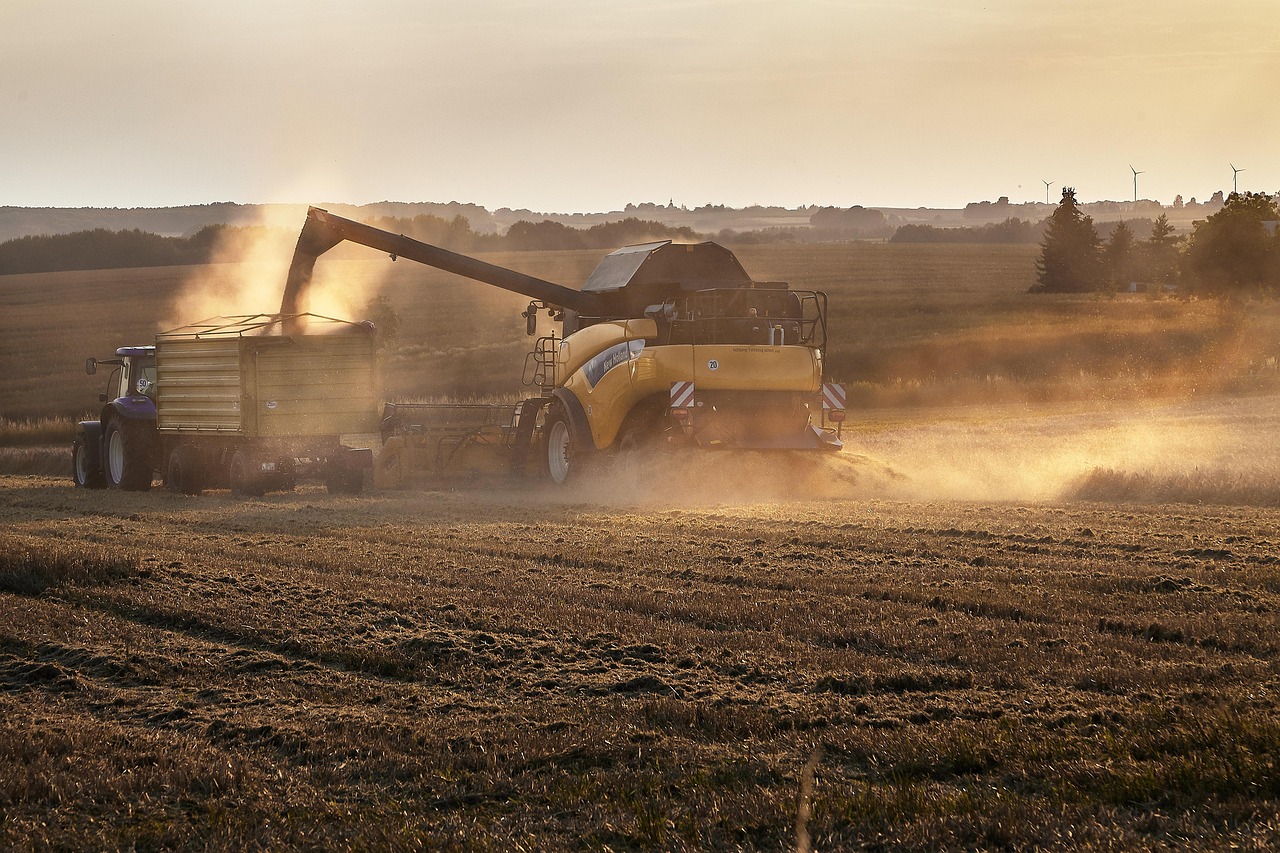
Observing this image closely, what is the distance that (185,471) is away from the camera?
2075cm

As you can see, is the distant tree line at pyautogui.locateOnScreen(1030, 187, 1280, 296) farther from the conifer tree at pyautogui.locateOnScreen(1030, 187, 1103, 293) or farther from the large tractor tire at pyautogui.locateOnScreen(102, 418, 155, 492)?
the large tractor tire at pyautogui.locateOnScreen(102, 418, 155, 492)

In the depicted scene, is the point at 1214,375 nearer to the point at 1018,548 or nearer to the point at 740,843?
the point at 1018,548

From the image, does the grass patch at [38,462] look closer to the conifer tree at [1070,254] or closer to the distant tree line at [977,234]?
the conifer tree at [1070,254]

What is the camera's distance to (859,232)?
5817 inches

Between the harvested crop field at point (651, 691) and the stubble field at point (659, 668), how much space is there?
0.02 metres

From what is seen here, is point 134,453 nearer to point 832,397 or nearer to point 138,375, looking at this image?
point 138,375

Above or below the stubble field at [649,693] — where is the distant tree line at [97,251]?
above

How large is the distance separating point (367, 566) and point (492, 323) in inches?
1775

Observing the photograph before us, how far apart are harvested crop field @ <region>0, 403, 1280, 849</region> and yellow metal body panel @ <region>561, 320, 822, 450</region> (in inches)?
212

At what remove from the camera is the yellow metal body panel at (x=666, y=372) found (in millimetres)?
17906

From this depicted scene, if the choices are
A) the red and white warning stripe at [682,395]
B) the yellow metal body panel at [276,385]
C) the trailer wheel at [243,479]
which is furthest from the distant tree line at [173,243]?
the red and white warning stripe at [682,395]

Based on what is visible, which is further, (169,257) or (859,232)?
(859,232)

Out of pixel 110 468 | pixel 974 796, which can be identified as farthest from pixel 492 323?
pixel 974 796

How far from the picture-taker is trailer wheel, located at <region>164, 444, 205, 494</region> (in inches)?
816
